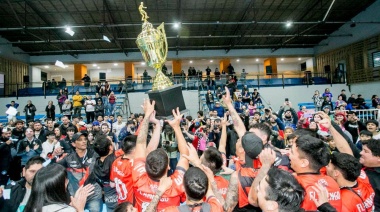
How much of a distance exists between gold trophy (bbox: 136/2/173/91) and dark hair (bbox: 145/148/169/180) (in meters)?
1.74

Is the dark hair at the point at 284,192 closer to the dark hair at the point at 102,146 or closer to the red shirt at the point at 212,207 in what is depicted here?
the red shirt at the point at 212,207

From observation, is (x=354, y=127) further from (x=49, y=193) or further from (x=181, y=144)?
(x=49, y=193)

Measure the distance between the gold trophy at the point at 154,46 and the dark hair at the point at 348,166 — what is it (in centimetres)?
234

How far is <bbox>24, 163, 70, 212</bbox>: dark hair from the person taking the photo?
4.83 feet

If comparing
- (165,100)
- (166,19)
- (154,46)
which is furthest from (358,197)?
(166,19)

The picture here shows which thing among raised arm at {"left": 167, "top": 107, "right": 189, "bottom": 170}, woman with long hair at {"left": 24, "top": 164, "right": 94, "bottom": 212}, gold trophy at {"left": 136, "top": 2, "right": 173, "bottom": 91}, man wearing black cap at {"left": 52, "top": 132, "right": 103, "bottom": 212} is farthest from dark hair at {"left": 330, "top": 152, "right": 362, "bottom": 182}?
man wearing black cap at {"left": 52, "top": 132, "right": 103, "bottom": 212}

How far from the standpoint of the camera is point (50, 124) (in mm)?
6559

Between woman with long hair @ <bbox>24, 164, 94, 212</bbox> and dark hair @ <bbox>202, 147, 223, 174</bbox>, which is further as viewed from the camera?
dark hair @ <bbox>202, 147, 223, 174</bbox>

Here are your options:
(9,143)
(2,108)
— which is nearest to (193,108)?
(9,143)

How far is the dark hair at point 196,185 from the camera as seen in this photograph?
158cm

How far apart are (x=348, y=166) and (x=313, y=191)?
0.44 m

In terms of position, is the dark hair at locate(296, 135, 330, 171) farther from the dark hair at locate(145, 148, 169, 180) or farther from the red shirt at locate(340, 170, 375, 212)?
the dark hair at locate(145, 148, 169, 180)

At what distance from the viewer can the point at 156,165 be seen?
6.07 feet

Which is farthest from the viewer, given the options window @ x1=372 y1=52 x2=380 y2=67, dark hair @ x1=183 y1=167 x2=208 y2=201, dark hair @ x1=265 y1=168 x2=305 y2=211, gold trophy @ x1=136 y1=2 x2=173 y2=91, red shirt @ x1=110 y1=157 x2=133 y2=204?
window @ x1=372 y1=52 x2=380 y2=67
